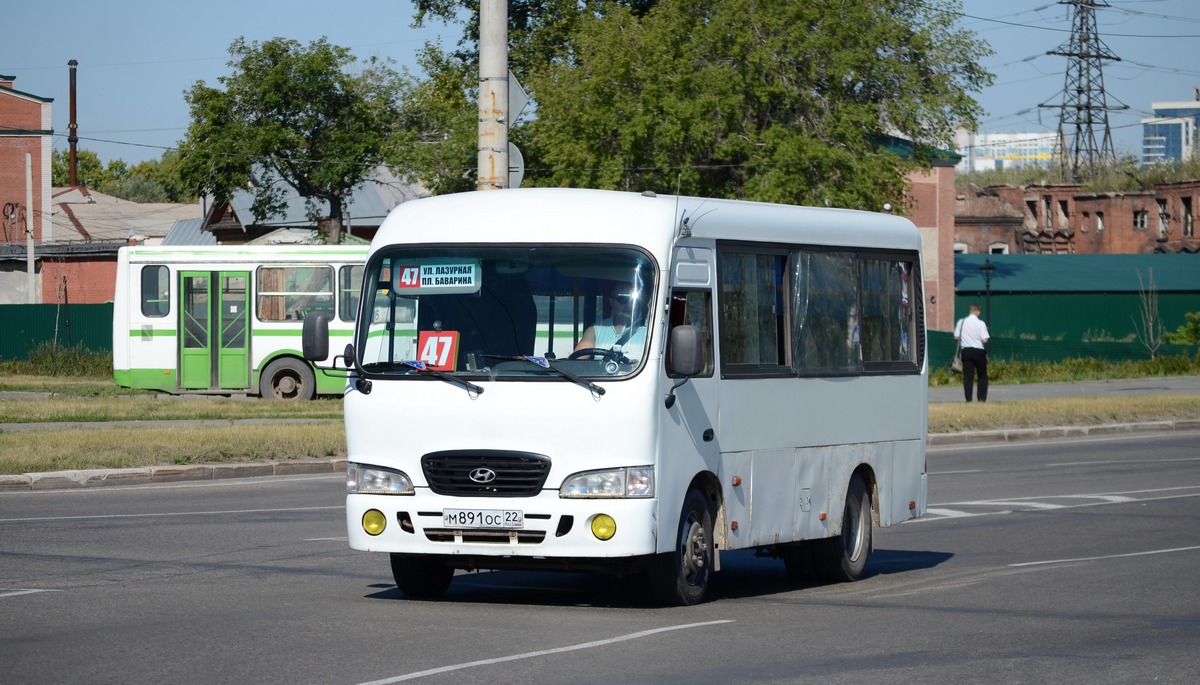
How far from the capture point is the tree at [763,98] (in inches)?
1569

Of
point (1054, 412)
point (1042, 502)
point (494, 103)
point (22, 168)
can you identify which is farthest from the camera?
point (22, 168)

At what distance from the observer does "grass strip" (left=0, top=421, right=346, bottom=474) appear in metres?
18.4

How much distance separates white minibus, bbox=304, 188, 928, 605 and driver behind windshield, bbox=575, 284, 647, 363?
1cm

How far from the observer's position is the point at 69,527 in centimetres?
1353

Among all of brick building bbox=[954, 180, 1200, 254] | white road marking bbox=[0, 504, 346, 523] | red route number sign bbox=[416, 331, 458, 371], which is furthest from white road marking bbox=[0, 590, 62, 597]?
brick building bbox=[954, 180, 1200, 254]

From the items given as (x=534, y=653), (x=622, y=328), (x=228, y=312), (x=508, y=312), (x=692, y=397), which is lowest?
(x=534, y=653)

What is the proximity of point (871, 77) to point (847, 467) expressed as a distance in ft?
103

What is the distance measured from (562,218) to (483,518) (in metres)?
1.89

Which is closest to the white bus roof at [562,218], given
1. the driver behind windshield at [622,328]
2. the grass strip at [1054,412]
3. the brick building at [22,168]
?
the driver behind windshield at [622,328]

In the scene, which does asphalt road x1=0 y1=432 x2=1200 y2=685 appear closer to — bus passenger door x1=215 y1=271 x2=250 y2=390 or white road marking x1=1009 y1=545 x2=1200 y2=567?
white road marking x1=1009 y1=545 x2=1200 y2=567

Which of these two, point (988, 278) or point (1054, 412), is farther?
point (988, 278)

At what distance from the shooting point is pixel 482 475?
911cm

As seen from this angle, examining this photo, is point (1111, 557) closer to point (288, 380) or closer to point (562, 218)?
point (562, 218)

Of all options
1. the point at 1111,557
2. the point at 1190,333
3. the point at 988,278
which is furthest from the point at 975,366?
the point at 988,278
